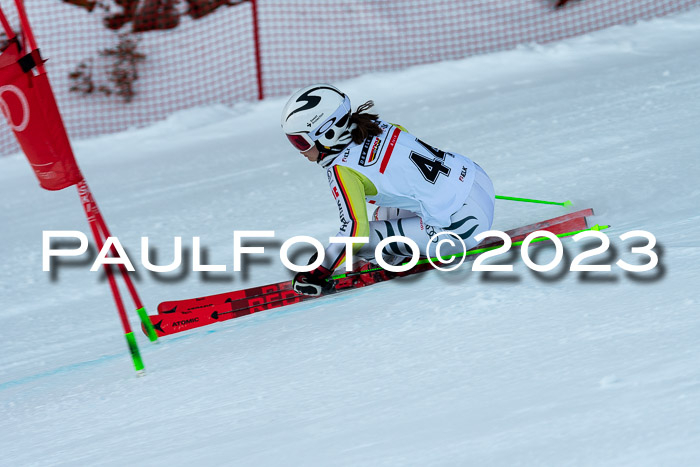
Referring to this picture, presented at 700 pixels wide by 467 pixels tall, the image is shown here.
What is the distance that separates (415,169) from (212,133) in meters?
4.46

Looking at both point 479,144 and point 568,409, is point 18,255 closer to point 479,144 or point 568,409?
point 479,144

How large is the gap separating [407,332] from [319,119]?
94 cm

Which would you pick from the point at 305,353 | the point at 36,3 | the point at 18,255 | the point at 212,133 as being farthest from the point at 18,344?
the point at 36,3

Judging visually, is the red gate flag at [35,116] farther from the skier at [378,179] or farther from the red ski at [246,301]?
the skier at [378,179]

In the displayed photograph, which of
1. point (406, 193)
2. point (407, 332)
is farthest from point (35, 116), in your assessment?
point (407, 332)

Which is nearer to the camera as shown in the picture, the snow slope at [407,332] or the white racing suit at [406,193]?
the snow slope at [407,332]

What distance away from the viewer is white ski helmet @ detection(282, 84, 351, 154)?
3.40 metres

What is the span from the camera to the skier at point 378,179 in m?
3.42

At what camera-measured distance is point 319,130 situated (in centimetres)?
341
